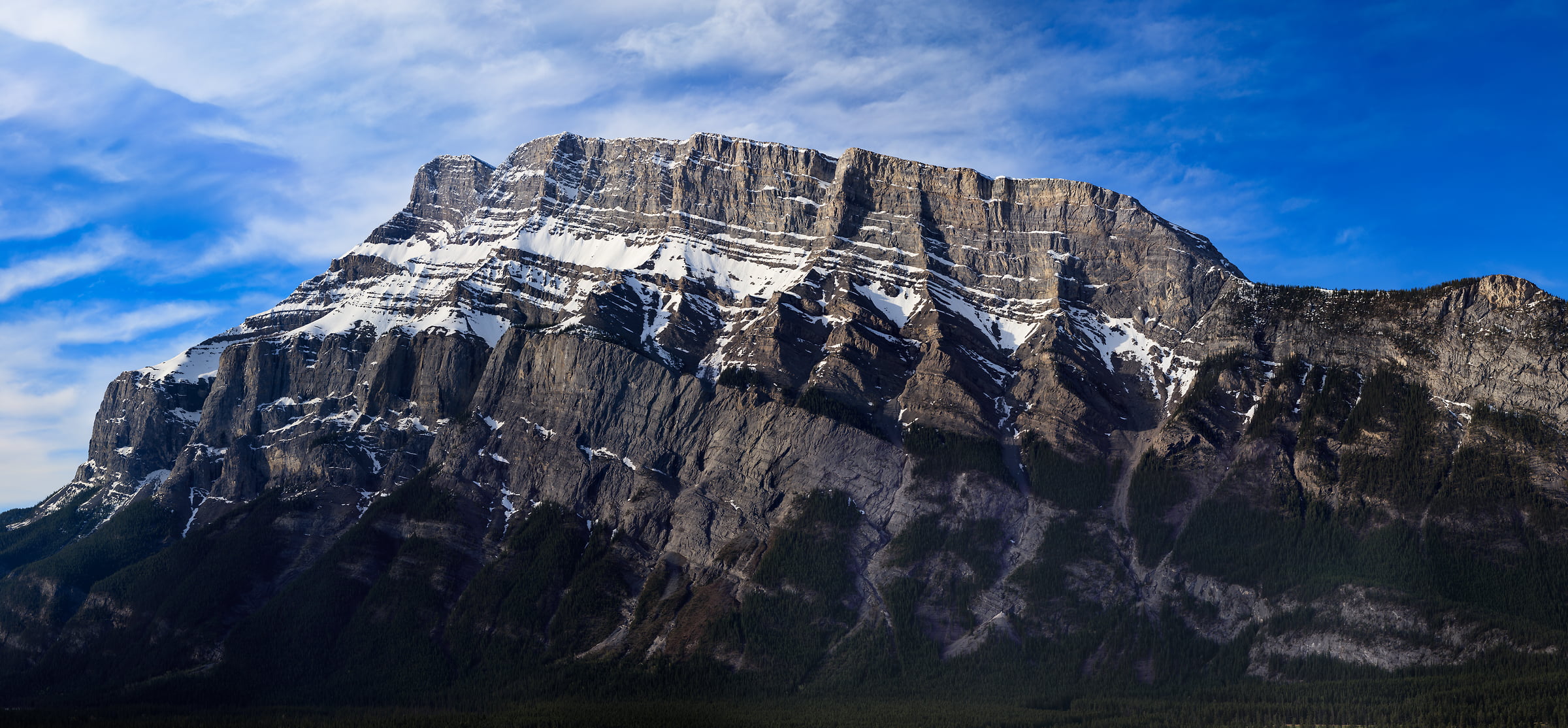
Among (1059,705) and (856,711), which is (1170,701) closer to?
(1059,705)

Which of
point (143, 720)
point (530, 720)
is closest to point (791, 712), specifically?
point (530, 720)

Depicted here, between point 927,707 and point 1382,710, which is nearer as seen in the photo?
point 1382,710

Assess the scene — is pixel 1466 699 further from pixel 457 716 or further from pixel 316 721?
pixel 316 721

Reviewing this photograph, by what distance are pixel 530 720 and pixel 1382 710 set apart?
12468 centimetres

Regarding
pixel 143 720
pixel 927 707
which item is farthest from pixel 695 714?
pixel 143 720

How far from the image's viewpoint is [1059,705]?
7830 inches

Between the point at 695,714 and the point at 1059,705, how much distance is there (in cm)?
5682

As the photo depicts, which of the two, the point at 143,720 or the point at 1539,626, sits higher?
the point at 1539,626

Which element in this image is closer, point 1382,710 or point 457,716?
point 1382,710

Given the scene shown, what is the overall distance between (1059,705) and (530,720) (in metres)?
81.7

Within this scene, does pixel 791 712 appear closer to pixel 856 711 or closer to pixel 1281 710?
pixel 856 711

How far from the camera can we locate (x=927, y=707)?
641 feet

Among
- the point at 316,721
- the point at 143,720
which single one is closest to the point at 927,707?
the point at 316,721

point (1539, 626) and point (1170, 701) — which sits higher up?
point (1539, 626)
